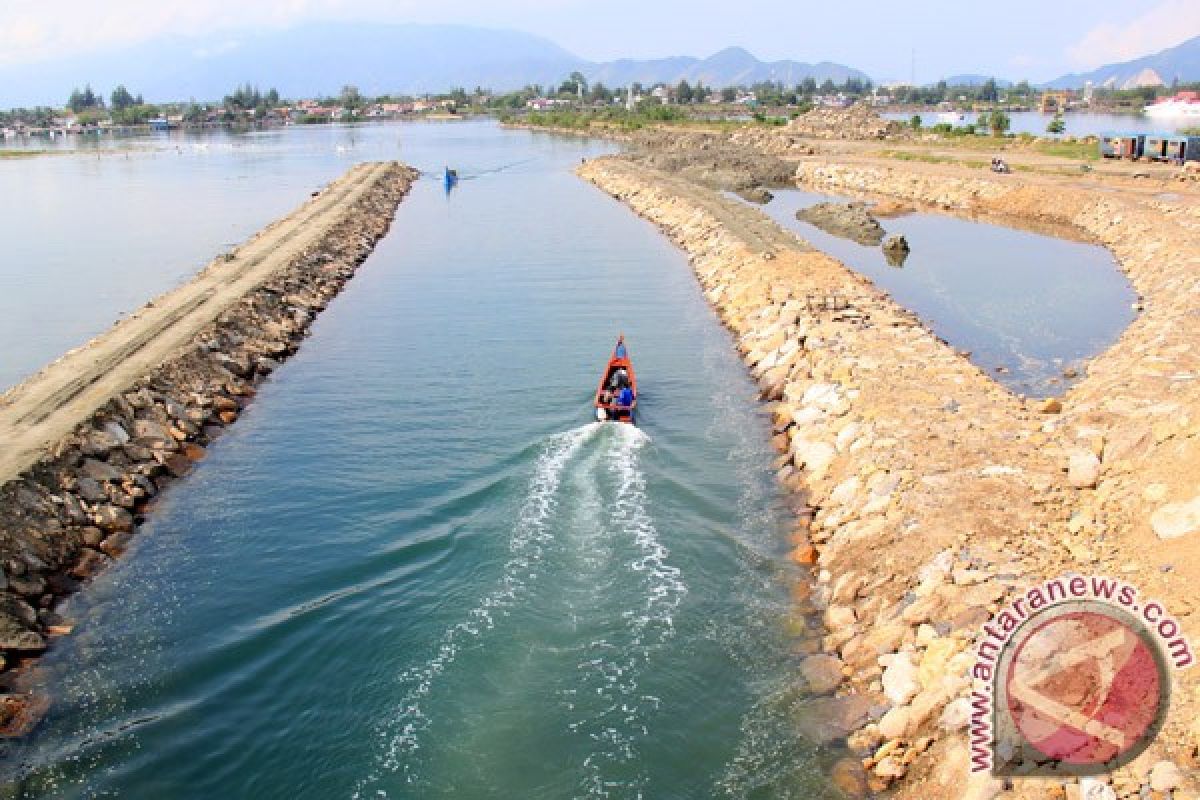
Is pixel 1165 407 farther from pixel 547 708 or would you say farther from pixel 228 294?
pixel 228 294

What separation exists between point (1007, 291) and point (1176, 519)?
25.3m

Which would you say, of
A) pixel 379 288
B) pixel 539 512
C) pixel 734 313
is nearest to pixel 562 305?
pixel 734 313

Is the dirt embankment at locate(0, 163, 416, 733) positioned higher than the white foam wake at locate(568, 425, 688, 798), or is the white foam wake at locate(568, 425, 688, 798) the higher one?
the dirt embankment at locate(0, 163, 416, 733)

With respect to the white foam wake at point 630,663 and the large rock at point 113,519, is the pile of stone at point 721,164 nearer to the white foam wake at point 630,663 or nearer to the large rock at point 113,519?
the white foam wake at point 630,663

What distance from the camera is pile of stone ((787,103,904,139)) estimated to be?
327ft

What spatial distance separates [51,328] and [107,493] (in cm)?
1718

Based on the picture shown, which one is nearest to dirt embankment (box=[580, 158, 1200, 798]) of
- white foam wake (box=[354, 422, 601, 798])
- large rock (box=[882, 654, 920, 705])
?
large rock (box=[882, 654, 920, 705])

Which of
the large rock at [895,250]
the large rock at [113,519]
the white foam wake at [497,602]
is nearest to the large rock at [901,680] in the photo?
the white foam wake at [497,602]

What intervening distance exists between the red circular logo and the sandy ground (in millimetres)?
17730

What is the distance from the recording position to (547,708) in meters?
12.3

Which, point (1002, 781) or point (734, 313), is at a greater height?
point (734, 313)

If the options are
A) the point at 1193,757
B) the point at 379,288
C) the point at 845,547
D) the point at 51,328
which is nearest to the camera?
the point at 1193,757

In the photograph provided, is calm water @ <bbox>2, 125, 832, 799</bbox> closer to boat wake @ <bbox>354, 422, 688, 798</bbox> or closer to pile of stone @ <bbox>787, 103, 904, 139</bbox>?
boat wake @ <bbox>354, 422, 688, 798</bbox>

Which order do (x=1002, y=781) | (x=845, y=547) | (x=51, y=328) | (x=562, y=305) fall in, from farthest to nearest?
(x=562, y=305) → (x=51, y=328) → (x=845, y=547) → (x=1002, y=781)
